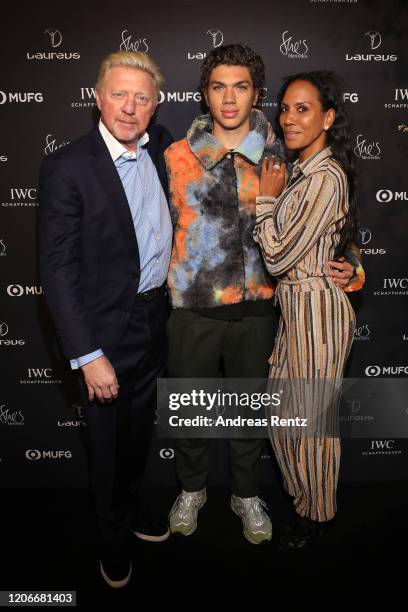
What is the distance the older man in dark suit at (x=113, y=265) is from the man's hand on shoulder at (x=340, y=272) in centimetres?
70

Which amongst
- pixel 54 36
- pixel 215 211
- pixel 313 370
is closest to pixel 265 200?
pixel 215 211

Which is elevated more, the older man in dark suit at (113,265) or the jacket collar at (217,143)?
the jacket collar at (217,143)

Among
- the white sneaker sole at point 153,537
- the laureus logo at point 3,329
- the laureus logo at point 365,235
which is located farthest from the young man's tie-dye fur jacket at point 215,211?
the white sneaker sole at point 153,537

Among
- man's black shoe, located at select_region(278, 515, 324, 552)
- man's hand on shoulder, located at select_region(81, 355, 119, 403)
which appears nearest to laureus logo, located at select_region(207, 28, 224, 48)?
A: man's hand on shoulder, located at select_region(81, 355, 119, 403)

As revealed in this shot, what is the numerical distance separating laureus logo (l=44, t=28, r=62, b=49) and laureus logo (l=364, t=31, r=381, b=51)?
1.44 metres

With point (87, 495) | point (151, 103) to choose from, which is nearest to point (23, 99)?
point (151, 103)

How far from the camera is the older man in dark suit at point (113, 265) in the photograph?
1894mm

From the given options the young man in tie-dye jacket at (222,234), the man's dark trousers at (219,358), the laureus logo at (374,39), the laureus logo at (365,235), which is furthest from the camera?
the laureus logo at (365,235)

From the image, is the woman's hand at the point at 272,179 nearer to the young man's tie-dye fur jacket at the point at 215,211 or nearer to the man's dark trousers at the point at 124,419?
the young man's tie-dye fur jacket at the point at 215,211

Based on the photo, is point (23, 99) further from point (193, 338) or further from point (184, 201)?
point (193, 338)

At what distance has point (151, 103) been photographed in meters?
1.97

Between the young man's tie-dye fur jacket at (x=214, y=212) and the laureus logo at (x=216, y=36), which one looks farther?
the laureus logo at (x=216, y=36)

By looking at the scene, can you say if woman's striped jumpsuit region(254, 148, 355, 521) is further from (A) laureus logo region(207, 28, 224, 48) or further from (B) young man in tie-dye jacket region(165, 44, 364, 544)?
(A) laureus logo region(207, 28, 224, 48)

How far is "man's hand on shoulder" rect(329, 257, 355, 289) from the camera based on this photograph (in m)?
2.17
